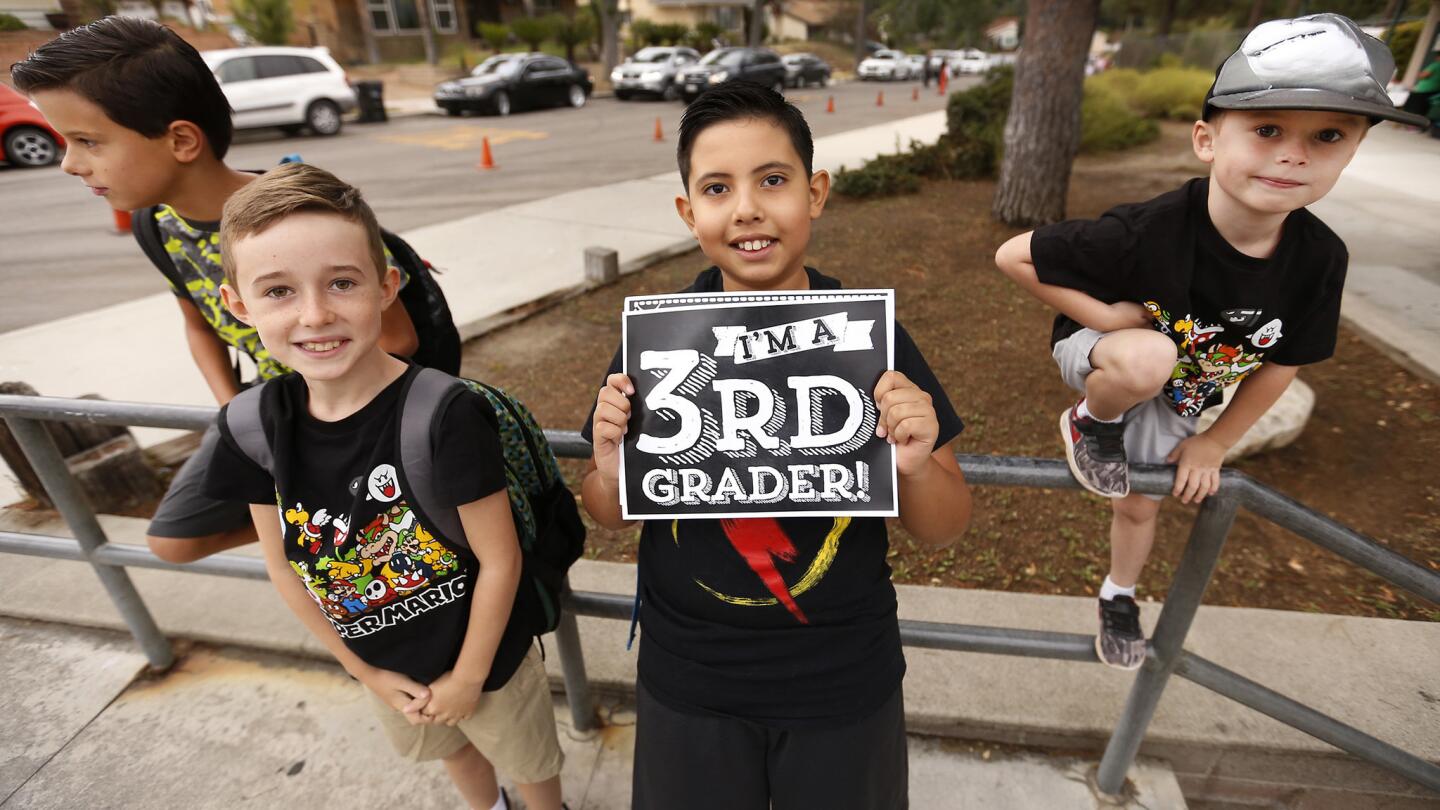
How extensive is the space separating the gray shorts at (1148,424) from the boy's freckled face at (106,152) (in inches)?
88.0

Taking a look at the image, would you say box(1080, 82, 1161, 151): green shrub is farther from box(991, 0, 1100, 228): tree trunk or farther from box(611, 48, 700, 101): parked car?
box(611, 48, 700, 101): parked car

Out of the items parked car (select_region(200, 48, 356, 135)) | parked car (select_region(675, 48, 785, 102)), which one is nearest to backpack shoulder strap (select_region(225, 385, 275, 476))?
parked car (select_region(200, 48, 356, 135))

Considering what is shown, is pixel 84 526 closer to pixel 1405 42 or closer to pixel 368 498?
pixel 368 498

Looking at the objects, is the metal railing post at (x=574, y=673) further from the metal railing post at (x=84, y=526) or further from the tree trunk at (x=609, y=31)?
the tree trunk at (x=609, y=31)

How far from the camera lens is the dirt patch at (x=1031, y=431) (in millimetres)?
3008

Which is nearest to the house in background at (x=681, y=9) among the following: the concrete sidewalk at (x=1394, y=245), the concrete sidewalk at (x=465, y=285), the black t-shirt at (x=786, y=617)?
the concrete sidewalk at (x=1394, y=245)

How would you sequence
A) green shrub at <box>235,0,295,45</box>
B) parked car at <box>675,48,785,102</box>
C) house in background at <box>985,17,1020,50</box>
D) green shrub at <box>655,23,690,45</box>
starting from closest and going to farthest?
parked car at <box>675,48,785,102</box> < green shrub at <box>235,0,295,45</box> < green shrub at <box>655,23,690,45</box> < house in background at <box>985,17,1020,50</box>


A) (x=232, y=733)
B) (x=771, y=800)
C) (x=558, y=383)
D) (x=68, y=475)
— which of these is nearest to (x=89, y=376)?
(x=558, y=383)

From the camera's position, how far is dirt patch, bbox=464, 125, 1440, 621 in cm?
301

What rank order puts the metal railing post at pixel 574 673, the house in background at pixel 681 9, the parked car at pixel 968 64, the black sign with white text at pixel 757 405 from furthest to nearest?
the house in background at pixel 681 9 → the parked car at pixel 968 64 → the metal railing post at pixel 574 673 → the black sign with white text at pixel 757 405

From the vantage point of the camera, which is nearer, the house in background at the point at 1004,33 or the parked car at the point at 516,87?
the parked car at the point at 516,87

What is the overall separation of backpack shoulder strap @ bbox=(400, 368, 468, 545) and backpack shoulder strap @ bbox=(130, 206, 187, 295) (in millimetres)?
1035

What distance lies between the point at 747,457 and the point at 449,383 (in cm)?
59

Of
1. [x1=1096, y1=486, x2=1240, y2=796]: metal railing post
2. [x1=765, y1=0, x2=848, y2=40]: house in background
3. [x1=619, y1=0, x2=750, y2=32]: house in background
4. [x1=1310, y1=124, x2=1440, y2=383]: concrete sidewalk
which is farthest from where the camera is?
[x1=765, y1=0, x2=848, y2=40]: house in background
